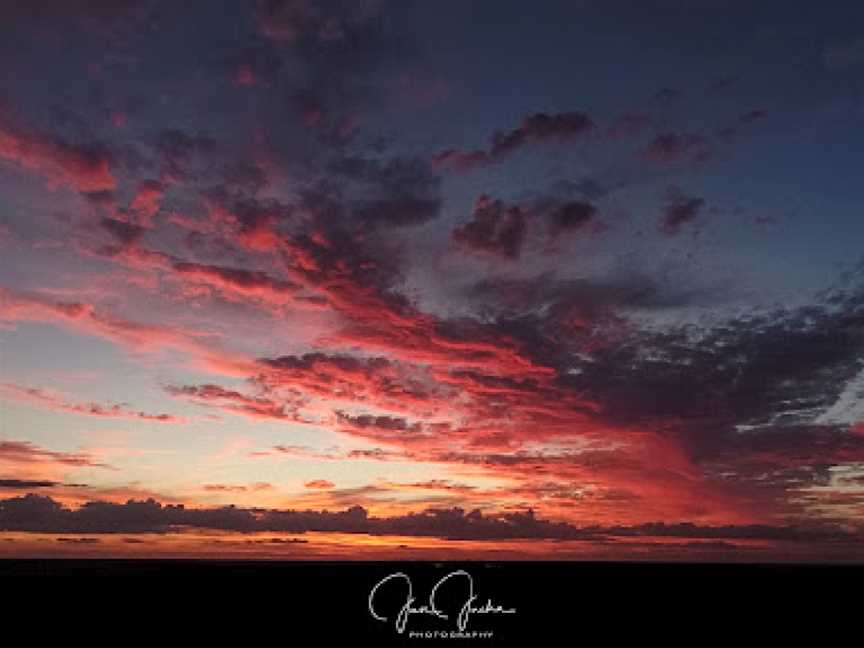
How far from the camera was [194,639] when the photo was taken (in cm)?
5378

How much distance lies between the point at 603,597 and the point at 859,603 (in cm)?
3196

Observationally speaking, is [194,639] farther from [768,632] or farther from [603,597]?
[603,597]

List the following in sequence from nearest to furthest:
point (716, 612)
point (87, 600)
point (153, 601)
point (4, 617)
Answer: point (4, 617) → point (716, 612) → point (153, 601) → point (87, 600)

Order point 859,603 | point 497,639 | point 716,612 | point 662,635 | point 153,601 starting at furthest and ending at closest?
1. point 859,603
2. point 153,601
3. point 716,612
4. point 662,635
5. point 497,639

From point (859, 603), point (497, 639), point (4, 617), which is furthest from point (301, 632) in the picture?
point (859, 603)

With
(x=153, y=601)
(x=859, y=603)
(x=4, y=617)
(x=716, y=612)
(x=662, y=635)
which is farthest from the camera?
(x=859, y=603)

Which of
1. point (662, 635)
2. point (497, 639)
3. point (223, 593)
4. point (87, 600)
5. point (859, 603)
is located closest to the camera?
point (497, 639)

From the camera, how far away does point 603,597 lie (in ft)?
321

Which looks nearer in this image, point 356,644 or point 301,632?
point 356,644

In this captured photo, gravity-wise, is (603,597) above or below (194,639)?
above

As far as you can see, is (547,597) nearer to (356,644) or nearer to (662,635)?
(662,635)

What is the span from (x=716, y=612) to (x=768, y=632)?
14.8 m

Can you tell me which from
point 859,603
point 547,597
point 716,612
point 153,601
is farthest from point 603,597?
point 153,601

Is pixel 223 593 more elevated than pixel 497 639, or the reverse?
pixel 223 593
